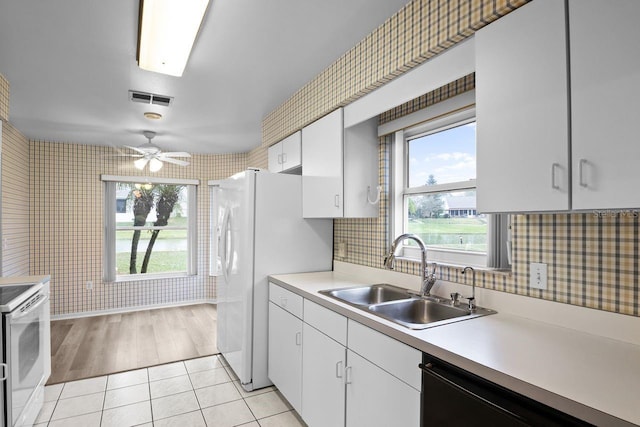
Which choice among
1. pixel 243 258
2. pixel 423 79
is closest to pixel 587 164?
pixel 423 79

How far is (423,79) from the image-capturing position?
1.72 m

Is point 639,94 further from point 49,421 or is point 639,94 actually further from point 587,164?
point 49,421

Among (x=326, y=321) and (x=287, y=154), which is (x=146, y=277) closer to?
(x=287, y=154)

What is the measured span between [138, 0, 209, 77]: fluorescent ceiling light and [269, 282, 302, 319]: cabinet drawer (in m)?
1.63

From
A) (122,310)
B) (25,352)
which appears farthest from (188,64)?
(122,310)

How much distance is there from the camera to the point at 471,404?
1103 mm

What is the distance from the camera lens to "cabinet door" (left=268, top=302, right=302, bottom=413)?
2217mm

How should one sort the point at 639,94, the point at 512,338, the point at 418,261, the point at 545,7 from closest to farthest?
the point at 639,94 < the point at 545,7 < the point at 512,338 < the point at 418,261

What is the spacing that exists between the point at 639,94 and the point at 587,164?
0.22m

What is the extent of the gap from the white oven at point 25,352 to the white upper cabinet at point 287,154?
6.54ft

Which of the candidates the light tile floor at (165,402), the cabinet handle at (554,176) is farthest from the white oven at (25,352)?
the cabinet handle at (554,176)

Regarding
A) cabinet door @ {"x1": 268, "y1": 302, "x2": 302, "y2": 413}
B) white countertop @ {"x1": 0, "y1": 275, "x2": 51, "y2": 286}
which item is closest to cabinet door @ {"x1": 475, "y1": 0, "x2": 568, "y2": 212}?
cabinet door @ {"x1": 268, "y1": 302, "x2": 302, "y2": 413}

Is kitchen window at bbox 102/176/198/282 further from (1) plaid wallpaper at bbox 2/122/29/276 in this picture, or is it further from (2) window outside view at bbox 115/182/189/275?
(1) plaid wallpaper at bbox 2/122/29/276

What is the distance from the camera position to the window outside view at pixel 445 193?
204 cm
